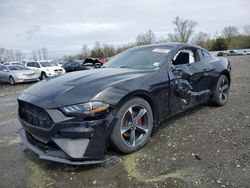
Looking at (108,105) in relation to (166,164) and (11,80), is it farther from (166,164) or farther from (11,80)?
(11,80)

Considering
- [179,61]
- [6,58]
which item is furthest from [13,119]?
[6,58]

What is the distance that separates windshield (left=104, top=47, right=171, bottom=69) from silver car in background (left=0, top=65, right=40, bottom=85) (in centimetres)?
1158

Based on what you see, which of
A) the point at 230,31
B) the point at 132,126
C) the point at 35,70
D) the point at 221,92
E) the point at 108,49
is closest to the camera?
the point at 132,126

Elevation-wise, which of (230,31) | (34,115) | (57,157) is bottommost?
(57,157)

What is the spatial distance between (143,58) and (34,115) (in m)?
2.12

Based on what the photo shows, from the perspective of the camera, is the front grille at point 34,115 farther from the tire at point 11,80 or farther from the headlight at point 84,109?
the tire at point 11,80

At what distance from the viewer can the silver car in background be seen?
14413mm

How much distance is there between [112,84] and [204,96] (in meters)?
2.42

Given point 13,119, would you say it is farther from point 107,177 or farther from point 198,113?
point 198,113

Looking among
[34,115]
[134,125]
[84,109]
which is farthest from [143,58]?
[34,115]

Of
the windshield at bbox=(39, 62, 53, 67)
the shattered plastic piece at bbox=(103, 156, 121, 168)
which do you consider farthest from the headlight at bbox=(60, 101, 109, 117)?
the windshield at bbox=(39, 62, 53, 67)

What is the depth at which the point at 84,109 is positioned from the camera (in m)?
2.65

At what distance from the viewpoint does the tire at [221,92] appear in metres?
5.11

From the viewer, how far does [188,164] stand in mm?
2889
